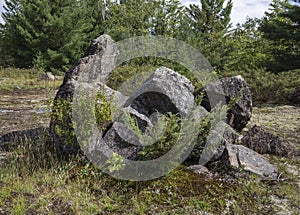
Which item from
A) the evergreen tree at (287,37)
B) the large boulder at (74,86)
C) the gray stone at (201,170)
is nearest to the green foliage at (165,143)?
the gray stone at (201,170)

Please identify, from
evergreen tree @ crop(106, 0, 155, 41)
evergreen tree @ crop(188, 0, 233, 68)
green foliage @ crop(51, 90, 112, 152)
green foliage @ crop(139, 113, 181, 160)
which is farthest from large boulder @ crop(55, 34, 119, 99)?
evergreen tree @ crop(188, 0, 233, 68)

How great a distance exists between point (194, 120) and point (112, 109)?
36.2 inches

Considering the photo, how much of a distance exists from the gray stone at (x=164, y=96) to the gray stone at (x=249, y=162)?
2.21 feet

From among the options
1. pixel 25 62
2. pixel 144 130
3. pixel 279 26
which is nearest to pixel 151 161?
pixel 144 130

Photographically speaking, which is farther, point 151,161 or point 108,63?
point 108,63

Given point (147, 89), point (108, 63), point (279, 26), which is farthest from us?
point (279, 26)

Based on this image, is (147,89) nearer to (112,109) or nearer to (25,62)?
(112,109)

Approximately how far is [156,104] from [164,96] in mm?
200

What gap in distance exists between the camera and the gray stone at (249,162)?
3.02 meters

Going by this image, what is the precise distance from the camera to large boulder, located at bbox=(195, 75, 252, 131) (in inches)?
167

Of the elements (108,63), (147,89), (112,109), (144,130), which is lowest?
(144,130)

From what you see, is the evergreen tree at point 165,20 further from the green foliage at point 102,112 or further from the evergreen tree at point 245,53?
the green foliage at point 102,112

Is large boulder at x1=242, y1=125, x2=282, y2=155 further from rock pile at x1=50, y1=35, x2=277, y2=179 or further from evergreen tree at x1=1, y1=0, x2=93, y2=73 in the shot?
evergreen tree at x1=1, y1=0, x2=93, y2=73

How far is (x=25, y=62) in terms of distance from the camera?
69.8 feet
